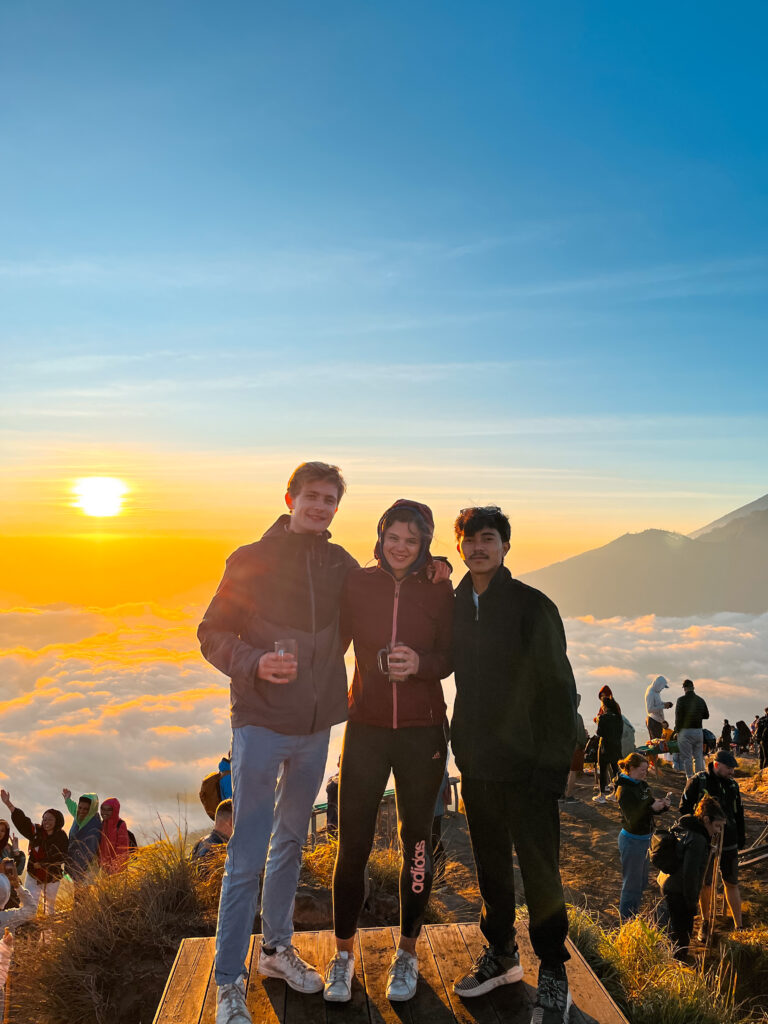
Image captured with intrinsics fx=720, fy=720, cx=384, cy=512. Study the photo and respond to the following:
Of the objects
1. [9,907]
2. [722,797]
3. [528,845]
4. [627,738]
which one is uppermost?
[528,845]

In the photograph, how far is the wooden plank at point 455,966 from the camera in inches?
131

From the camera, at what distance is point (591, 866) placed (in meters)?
10.6

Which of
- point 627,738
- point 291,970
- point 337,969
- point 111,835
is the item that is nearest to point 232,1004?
point 291,970

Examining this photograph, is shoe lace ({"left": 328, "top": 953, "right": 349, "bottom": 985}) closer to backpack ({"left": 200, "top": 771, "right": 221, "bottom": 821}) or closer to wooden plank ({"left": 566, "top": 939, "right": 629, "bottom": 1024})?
wooden plank ({"left": 566, "top": 939, "right": 629, "bottom": 1024})

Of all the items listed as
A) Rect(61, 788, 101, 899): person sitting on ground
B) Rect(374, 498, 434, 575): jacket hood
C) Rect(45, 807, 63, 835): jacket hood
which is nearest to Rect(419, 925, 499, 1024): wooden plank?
Rect(374, 498, 434, 575): jacket hood

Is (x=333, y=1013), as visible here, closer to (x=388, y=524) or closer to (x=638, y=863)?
(x=388, y=524)

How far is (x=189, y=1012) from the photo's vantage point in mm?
3340

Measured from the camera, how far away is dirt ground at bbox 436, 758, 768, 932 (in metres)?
8.39

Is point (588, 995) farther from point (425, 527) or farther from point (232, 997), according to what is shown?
point (425, 527)

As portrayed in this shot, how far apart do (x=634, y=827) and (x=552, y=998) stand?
184 inches

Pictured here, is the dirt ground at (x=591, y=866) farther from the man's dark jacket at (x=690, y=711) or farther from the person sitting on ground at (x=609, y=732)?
the man's dark jacket at (x=690, y=711)

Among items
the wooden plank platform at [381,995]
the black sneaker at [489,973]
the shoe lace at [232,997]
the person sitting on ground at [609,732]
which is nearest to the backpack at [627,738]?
the person sitting on ground at [609,732]

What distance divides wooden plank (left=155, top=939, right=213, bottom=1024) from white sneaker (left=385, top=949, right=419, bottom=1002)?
90cm

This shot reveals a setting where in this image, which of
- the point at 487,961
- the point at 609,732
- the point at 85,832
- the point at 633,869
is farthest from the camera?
the point at 609,732
